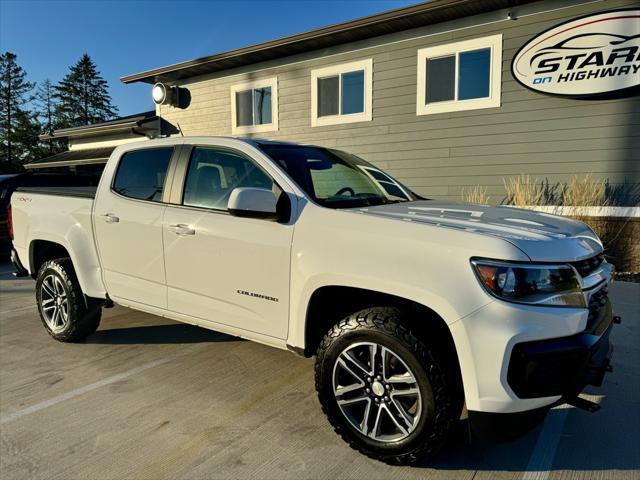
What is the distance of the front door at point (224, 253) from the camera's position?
2.80m

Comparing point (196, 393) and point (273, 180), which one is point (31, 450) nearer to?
point (196, 393)

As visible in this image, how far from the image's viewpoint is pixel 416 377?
2260mm

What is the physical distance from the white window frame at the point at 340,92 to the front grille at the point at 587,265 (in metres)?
7.54

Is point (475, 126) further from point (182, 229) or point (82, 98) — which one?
point (82, 98)

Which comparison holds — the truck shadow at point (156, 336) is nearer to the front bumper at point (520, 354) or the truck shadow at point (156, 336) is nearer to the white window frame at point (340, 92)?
the front bumper at point (520, 354)

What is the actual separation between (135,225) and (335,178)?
161 cm

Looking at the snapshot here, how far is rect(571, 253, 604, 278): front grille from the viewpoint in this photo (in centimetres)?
224

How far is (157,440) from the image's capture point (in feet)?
8.65

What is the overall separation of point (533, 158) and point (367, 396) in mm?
6768

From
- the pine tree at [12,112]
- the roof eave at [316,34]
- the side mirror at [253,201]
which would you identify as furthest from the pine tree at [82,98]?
the side mirror at [253,201]

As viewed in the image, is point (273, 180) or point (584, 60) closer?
point (273, 180)

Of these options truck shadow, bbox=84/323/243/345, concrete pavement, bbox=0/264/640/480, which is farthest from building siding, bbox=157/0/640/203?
truck shadow, bbox=84/323/243/345

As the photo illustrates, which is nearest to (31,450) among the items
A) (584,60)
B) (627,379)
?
(627,379)

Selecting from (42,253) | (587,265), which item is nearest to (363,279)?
(587,265)
